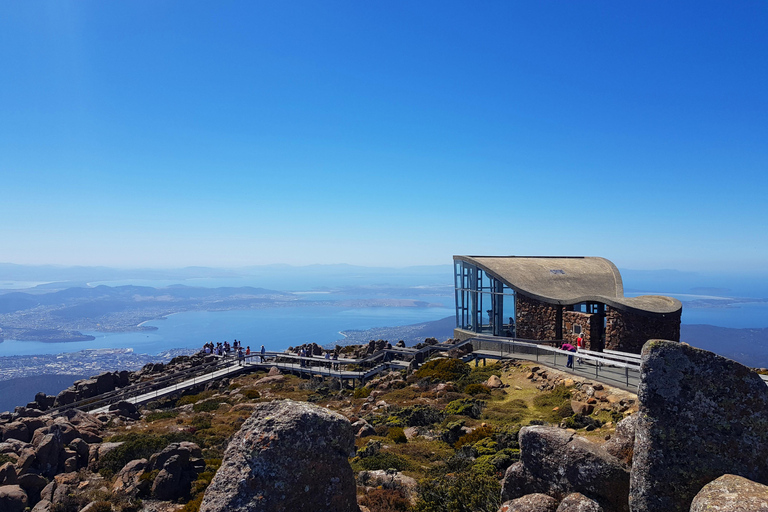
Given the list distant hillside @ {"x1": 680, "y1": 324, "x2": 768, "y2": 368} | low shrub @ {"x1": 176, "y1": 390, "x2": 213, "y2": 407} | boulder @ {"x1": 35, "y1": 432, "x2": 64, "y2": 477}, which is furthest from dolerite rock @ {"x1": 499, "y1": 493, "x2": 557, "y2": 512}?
distant hillside @ {"x1": 680, "y1": 324, "x2": 768, "y2": 368}

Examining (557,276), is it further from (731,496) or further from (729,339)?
(729,339)

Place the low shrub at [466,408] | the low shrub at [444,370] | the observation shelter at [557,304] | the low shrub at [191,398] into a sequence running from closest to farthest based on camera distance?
the low shrub at [466,408] → the observation shelter at [557,304] → the low shrub at [444,370] → the low shrub at [191,398]

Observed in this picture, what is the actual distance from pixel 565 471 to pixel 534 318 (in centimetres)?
2020

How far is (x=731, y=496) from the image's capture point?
3.87 metres

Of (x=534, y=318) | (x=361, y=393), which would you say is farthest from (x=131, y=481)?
(x=534, y=318)

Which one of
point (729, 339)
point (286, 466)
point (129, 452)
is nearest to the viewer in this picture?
point (286, 466)

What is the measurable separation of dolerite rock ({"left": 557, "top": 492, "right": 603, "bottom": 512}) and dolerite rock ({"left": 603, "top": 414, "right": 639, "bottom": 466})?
717 millimetres

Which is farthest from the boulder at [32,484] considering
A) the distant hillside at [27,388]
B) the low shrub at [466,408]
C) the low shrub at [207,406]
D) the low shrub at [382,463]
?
the distant hillside at [27,388]

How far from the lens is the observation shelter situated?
1994 centimetres

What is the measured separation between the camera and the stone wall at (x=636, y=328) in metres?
19.6

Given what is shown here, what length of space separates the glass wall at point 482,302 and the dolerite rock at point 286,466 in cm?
2191

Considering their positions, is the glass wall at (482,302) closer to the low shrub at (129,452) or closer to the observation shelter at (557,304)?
the observation shelter at (557,304)

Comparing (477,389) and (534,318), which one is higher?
(534,318)

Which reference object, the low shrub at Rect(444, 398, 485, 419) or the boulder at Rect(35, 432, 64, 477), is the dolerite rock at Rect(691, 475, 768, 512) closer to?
the low shrub at Rect(444, 398, 485, 419)
